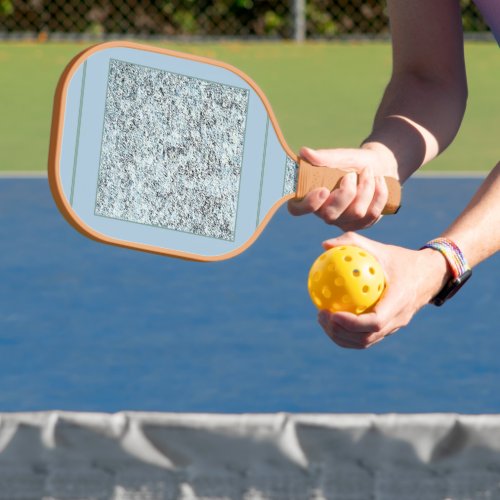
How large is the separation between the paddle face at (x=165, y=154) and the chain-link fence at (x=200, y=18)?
10470 millimetres

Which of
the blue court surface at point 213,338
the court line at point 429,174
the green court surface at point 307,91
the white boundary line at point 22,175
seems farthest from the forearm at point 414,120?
the green court surface at point 307,91

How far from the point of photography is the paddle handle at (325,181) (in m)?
2.41

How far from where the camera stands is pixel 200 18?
13.3 m

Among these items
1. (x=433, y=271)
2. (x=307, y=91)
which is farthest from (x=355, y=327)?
(x=307, y=91)

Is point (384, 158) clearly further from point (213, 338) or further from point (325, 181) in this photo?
point (213, 338)

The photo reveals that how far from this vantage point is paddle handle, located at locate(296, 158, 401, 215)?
241 centimetres

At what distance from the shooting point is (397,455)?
7.62ft

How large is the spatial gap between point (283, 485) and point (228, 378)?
2.13 meters

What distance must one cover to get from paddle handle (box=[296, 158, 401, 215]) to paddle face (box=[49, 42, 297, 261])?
29 mm

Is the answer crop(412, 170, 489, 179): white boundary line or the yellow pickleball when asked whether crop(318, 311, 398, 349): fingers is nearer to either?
the yellow pickleball

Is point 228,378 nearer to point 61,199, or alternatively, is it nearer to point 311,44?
point 61,199

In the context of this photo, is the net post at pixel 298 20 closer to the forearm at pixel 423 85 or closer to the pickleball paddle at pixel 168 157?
the forearm at pixel 423 85

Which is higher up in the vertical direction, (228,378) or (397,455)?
(397,455)

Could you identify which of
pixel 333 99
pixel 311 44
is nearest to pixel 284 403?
pixel 333 99
